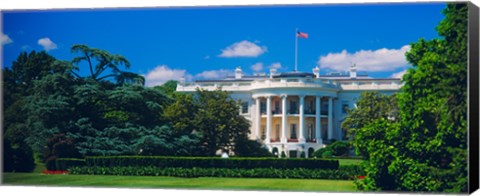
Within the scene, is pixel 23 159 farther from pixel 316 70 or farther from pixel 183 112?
pixel 316 70

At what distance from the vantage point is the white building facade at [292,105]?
2616cm

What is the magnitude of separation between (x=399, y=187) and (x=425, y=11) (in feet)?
15.2

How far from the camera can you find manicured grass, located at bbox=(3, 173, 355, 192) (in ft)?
78.1

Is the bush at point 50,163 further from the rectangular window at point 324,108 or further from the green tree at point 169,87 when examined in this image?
the rectangular window at point 324,108

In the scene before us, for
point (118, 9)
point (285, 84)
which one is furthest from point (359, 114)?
point (118, 9)

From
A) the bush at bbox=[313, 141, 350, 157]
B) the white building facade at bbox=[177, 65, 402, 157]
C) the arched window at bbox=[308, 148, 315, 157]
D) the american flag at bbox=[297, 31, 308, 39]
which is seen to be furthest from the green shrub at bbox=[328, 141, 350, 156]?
the american flag at bbox=[297, 31, 308, 39]

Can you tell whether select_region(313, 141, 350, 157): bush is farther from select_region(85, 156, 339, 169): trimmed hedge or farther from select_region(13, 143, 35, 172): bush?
select_region(13, 143, 35, 172): bush

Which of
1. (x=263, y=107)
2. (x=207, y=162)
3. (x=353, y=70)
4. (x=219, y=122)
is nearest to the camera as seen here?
(x=353, y=70)

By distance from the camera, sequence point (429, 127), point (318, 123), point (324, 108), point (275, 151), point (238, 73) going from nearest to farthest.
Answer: point (429, 127)
point (238, 73)
point (275, 151)
point (318, 123)
point (324, 108)

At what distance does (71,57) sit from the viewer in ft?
87.3

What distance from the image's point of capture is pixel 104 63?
1057 inches

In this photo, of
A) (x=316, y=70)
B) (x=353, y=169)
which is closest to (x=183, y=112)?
(x=316, y=70)

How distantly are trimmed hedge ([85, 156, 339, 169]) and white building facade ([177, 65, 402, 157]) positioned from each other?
24.1 inches

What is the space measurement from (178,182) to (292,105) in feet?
14.9
